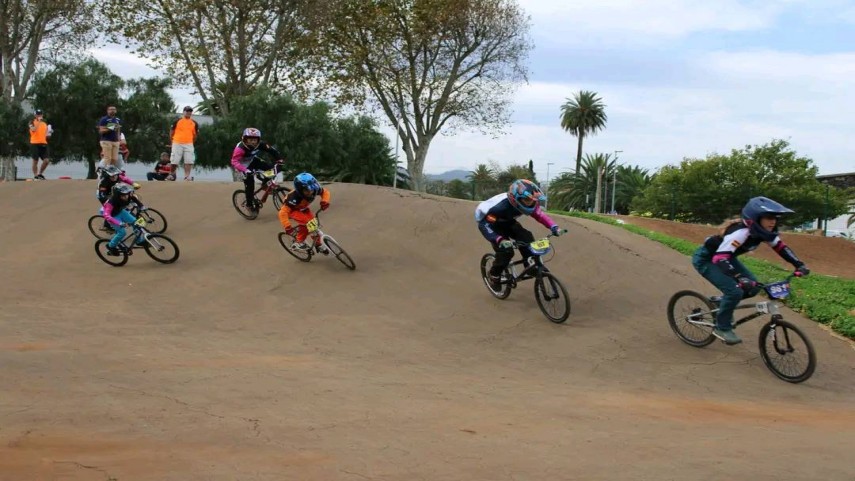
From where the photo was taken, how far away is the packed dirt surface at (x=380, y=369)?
461 centimetres

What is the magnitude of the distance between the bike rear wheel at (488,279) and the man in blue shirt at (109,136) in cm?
922

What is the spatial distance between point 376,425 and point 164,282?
6969 millimetres

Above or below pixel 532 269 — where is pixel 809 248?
above

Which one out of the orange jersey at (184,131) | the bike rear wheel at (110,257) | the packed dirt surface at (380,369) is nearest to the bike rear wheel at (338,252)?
the packed dirt surface at (380,369)

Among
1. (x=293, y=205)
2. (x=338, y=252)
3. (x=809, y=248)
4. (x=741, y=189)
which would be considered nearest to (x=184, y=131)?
(x=293, y=205)

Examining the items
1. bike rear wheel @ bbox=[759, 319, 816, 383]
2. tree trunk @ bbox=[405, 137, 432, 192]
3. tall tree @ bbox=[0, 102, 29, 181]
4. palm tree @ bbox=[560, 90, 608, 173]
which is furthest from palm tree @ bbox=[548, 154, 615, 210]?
bike rear wheel @ bbox=[759, 319, 816, 383]

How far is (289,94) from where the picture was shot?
32.3 m

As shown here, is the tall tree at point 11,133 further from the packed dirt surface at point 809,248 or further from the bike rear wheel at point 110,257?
the packed dirt surface at point 809,248

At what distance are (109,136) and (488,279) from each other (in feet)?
31.6

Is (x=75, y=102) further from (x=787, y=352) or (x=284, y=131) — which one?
(x=787, y=352)

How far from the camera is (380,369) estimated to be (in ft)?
24.1

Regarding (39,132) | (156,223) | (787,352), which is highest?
(39,132)

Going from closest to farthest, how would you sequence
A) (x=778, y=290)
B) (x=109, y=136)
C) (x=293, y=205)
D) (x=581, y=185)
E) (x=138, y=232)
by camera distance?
(x=778, y=290) < (x=293, y=205) < (x=138, y=232) < (x=109, y=136) < (x=581, y=185)

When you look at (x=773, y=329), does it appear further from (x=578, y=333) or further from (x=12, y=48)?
(x=12, y=48)
